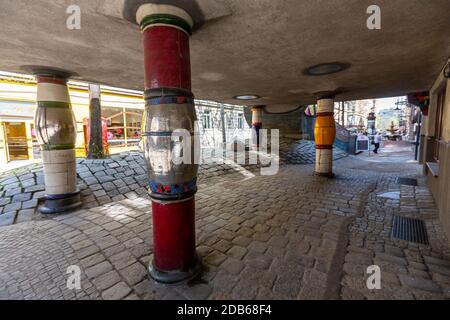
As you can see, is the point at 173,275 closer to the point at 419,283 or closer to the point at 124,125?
the point at 419,283

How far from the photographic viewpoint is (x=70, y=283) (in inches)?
85.7

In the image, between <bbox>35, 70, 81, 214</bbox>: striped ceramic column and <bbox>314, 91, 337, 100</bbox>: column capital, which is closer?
<bbox>35, 70, 81, 214</bbox>: striped ceramic column

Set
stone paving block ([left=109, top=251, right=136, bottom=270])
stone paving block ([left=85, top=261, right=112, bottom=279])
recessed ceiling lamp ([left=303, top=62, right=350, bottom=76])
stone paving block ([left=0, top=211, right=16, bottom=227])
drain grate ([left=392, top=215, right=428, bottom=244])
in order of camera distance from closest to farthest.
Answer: stone paving block ([left=85, top=261, right=112, bottom=279]) → stone paving block ([left=109, top=251, right=136, bottom=270]) → drain grate ([left=392, top=215, right=428, bottom=244]) → stone paving block ([left=0, top=211, right=16, bottom=227]) → recessed ceiling lamp ([left=303, top=62, right=350, bottom=76])

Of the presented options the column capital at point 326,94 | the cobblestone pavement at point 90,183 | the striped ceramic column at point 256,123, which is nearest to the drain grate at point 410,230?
the column capital at point 326,94

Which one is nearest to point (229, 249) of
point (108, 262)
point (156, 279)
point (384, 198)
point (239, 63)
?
point (156, 279)

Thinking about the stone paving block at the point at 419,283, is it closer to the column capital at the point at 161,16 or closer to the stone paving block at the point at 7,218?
the column capital at the point at 161,16

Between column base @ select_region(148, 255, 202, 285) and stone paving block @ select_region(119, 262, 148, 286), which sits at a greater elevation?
column base @ select_region(148, 255, 202, 285)

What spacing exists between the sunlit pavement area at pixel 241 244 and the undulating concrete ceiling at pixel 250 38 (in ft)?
9.15

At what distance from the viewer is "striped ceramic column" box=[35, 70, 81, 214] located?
13.2 feet

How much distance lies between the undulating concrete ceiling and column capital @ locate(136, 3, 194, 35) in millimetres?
112

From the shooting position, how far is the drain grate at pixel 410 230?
9.78 ft

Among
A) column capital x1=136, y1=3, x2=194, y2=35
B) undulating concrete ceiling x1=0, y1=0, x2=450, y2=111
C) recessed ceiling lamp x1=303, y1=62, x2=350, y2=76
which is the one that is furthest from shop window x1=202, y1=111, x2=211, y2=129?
column capital x1=136, y1=3, x2=194, y2=35

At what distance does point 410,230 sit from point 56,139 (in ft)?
21.3

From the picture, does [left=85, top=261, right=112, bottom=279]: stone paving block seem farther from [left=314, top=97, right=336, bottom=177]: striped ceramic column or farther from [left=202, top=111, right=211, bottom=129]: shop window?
[left=202, top=111, right=211, bottom=129]: shop window
